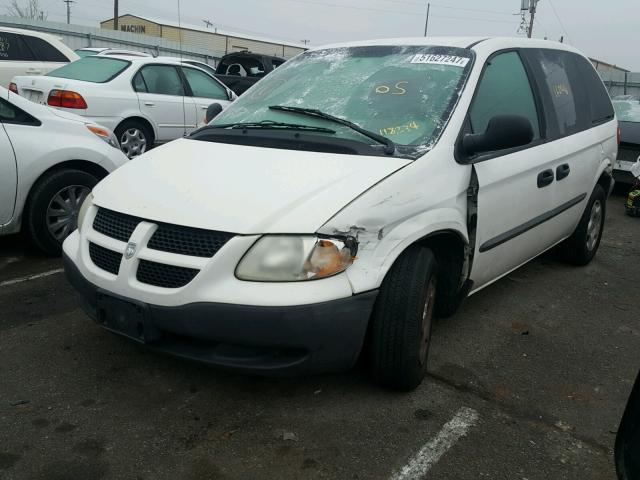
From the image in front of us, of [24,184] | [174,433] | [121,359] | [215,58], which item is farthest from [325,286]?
[215,58]

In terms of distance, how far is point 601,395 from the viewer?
3180 millimetres

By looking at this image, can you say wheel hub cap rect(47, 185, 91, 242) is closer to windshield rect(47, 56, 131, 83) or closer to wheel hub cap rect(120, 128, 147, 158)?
wheel hub cap rect(120, 128, 147, 158)

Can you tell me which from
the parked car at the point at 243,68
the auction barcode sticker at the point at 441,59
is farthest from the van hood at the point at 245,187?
the parked car at the point at 243,68

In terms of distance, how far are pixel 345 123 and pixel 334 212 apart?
2.77ft

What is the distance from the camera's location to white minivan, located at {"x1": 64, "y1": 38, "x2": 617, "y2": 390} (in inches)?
99.4

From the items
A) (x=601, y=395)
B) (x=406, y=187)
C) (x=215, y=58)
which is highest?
(x=215, y=58)

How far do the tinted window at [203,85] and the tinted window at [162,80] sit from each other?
25cm

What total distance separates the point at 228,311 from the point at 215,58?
25543 millimetres

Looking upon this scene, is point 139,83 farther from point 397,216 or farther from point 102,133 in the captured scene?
point 397,216

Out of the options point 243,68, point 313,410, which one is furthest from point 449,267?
point 243,68

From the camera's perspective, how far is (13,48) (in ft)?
31.8

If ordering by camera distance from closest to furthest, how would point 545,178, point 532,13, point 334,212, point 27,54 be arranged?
point 334,212 → point 545,178 → point 27,54 → point 532,13

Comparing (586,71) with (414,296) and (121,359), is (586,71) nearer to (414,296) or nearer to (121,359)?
(414,296)

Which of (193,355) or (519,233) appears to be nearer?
(193,355)
